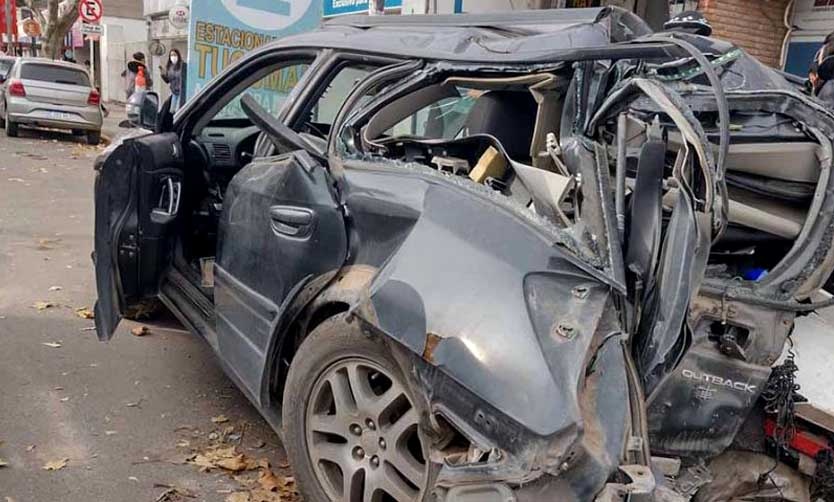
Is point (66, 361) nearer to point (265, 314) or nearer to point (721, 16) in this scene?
point (265, 314)

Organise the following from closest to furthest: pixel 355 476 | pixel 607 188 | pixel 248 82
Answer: pixel 607 188 < pixel 355 476 < pixel 248 82

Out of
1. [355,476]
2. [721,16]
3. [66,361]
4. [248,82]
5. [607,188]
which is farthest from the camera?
[721,16]

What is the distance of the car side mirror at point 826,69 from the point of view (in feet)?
17.1

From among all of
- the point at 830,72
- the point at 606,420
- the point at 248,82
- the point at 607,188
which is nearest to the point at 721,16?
the point at 830,72

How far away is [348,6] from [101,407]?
28.4 feet

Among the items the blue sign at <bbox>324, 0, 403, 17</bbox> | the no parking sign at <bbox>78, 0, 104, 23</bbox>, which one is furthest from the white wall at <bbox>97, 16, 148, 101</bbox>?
the blue sign at <bbox>324, 0, 403, 17</bbox>

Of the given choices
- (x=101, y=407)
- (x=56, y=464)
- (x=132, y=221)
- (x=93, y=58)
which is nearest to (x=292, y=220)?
(x=132, y=221)

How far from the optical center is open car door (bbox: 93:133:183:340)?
12.3 ft

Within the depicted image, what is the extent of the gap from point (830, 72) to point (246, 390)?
4.67 metres

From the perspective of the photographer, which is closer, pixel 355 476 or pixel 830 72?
pixel 355 476

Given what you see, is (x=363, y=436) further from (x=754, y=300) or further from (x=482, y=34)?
(x=482, y=34)

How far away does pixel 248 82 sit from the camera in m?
3.78

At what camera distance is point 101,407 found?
12.4 ft

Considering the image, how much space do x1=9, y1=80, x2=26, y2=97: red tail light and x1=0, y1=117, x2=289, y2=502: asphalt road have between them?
9.55 meters
